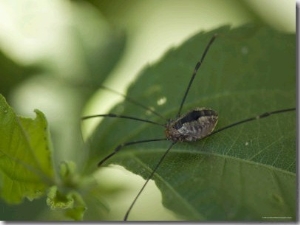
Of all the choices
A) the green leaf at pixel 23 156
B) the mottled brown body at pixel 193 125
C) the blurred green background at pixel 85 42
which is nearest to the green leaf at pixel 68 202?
the green leaf at pixel 23 156

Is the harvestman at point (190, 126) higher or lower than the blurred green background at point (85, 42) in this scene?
lower

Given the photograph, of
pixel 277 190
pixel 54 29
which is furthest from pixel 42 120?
pixel 277 190

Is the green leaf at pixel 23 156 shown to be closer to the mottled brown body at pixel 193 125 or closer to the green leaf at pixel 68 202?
the green leaf at pixel 68 202

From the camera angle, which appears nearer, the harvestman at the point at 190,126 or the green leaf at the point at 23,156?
the green leaf at the point at 23,156

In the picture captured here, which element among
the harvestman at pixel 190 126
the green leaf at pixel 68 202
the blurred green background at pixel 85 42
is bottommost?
the green leaf at pixel 68 202

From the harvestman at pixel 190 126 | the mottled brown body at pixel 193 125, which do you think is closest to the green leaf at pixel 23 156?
the harvestman at pixel 190 126

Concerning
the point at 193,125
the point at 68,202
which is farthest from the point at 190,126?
the point at 68,202
